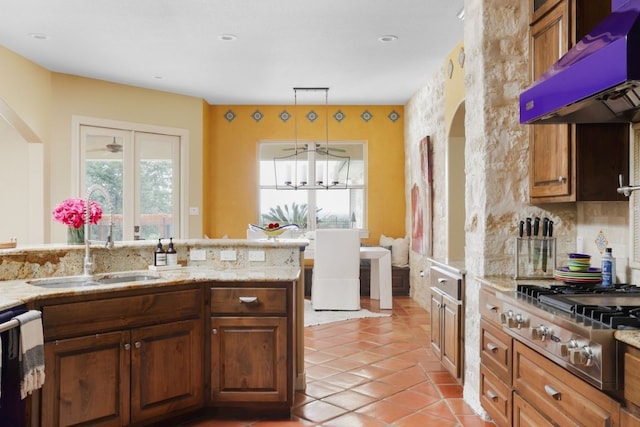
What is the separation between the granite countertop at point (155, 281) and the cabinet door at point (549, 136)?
4.95 feet

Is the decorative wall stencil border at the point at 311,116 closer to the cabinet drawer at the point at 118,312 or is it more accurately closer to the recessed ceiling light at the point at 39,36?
the recessed ceiling light at the point at 39,36

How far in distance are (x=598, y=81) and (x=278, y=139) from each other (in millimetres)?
6349

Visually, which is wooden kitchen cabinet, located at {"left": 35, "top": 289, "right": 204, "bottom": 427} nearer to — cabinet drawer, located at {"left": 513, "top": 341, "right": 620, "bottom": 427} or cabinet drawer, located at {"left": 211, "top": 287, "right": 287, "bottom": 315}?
cabinet drawer, located at {"left": 211, "top": 287, "right": 287, "bottom": 315}

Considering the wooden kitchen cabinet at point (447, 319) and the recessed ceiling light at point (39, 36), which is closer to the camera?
the wooden kitchen cabinet at point (447, 319)

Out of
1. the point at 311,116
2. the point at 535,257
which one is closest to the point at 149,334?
the point at 535,257

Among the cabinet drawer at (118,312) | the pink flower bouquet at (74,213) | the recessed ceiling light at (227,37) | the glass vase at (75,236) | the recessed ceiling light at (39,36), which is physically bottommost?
the cabinet drawer at (118,312)

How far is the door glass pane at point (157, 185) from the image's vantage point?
22.0 feet

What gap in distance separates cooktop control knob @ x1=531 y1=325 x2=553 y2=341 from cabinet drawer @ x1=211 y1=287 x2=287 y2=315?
4.51 feet

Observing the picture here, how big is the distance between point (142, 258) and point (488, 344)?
7.34ft

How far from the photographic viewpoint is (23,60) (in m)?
5.30

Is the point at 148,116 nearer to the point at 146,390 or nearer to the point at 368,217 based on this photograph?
the point at 368,217

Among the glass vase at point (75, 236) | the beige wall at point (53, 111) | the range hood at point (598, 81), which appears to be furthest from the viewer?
the beige wall at point (53, 111)

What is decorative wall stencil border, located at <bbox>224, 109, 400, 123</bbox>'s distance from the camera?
25.5ft

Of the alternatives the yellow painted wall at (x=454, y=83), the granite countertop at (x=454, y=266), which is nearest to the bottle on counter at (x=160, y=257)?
the granite countertop at (x=454, y=266)
